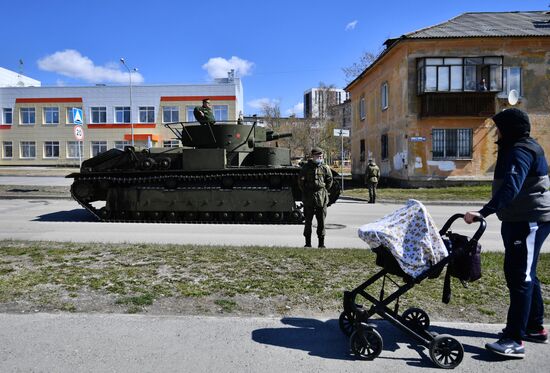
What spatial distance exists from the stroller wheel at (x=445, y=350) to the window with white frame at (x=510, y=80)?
2241 centimetres

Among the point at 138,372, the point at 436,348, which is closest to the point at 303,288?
the point at 436,348

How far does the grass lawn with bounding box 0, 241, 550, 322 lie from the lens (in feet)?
15.3

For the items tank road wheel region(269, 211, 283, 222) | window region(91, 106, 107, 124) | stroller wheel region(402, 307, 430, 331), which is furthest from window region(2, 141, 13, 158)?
stroller wheel region(402, 307, 430, 331)

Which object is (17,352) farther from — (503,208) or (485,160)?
(485,160)

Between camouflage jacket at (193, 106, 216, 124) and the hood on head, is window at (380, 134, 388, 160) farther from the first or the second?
the hood on head

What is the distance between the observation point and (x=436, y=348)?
→ 349 cm

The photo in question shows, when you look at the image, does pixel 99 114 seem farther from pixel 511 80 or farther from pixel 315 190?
pixel 315 190

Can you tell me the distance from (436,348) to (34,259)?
5408 millimetres

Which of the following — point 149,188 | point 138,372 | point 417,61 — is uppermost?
point 417,61

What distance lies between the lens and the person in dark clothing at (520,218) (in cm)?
360

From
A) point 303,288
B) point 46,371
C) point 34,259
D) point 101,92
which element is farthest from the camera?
point 101,92

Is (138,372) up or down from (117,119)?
down

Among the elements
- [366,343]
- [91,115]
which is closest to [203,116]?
[366,343]

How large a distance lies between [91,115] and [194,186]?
136ft
